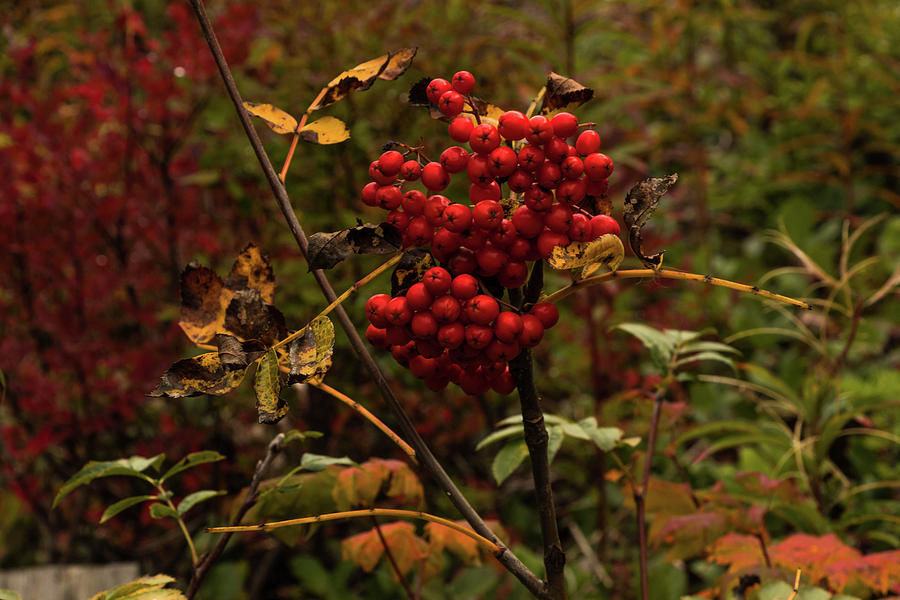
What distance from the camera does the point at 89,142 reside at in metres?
1.91

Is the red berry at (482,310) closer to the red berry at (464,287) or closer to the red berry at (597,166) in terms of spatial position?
the red berry at (464,287)

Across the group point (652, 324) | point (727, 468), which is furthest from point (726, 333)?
point (727, 468)

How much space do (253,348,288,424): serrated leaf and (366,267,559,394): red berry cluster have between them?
3.2 inches

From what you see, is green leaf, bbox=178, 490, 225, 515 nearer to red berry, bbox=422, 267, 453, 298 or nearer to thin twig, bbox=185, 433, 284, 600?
thin twig, bbox=185, 433, 284, 600

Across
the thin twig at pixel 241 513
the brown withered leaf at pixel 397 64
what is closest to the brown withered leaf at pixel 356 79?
the brown withered leaf at pixel 397 64

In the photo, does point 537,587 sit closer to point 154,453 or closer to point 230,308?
point 230,308

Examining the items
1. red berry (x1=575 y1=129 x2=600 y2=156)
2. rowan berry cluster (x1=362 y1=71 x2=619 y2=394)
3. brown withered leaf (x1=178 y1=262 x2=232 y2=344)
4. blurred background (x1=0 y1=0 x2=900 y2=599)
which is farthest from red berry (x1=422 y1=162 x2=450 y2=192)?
blurred background (x1=0 y1=0 x2=900 y2=599)

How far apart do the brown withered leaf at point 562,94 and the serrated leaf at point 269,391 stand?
28 cm

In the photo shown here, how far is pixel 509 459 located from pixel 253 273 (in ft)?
1.17

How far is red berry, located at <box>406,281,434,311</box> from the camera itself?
52 cm

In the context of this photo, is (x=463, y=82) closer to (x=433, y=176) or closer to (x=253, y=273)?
(x=433, y=176)

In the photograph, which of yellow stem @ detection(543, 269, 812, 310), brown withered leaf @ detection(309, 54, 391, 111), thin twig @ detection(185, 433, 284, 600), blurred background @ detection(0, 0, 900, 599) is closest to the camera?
yellow stem @ detection(543, 269, 812, 310)

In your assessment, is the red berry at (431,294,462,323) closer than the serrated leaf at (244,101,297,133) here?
Yes

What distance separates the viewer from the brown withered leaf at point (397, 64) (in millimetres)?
610
